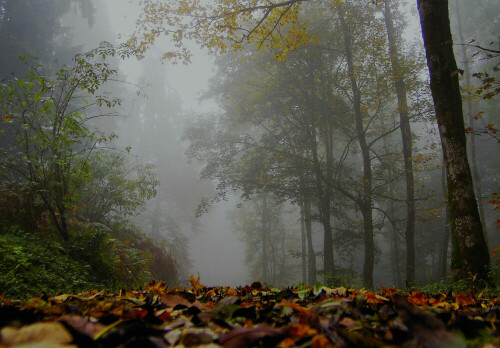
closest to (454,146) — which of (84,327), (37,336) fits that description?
(84,327)

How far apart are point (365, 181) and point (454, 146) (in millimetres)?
6689

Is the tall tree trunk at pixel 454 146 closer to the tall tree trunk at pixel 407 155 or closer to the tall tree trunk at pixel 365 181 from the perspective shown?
the tall tree trunk at pixel 365 181

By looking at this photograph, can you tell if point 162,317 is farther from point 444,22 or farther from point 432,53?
point 444,22

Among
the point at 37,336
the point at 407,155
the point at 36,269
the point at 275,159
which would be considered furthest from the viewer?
the point at 275,159

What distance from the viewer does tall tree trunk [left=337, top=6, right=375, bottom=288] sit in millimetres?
9914

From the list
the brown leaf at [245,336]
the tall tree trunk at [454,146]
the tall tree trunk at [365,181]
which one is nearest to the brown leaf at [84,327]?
the brown leaf at [245,336]

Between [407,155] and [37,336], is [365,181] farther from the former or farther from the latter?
[37,336]

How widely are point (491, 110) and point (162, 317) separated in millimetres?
27489

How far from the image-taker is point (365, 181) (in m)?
10.8

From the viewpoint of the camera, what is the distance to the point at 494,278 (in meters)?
4.10

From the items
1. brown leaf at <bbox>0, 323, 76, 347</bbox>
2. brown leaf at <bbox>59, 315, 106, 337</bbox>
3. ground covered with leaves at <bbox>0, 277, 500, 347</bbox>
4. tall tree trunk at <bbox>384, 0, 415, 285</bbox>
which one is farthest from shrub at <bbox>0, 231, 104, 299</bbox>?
tall tree trunk at <bbox>384, 0, 415, 285</bbox>

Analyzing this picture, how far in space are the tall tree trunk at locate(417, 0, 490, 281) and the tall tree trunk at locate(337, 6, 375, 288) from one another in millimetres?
5477

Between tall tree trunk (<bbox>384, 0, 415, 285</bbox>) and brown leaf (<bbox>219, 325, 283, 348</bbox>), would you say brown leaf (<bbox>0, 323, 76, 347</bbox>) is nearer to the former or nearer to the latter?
brown leaf (<bbox>219, 325, 283, 348</bbox>)

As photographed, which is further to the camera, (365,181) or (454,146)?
(365,181)
